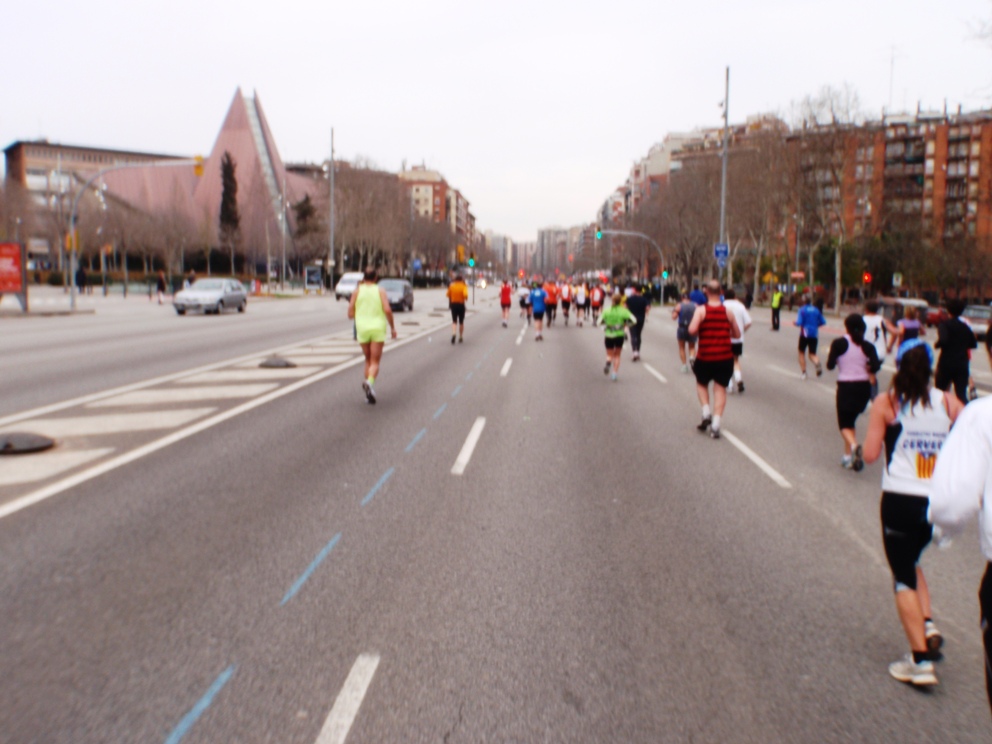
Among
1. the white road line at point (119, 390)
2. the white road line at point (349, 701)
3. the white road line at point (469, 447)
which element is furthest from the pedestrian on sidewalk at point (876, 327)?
the white road line at point (119, 390)

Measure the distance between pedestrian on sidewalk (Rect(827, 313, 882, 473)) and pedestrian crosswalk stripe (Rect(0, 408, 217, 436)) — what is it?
23.4ft

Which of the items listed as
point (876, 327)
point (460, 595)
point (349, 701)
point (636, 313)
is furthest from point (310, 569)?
point (636, 313)

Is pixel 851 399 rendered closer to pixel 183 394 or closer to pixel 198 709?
pixel 198 709

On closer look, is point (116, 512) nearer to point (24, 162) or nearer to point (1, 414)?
point (1, 414)

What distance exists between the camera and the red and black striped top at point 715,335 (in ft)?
32.7

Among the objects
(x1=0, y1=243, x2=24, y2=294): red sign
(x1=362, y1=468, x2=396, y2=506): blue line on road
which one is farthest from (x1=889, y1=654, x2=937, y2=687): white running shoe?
(x1=0, y1=243, x2=24, y2=294): red sign

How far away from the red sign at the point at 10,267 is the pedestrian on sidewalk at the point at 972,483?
3519cm

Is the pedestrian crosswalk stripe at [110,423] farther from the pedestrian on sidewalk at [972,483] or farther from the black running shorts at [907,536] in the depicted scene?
the pedestrian on sidewalk at [972,483]

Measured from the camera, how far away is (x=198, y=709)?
343 centimetres

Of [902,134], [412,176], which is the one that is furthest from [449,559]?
[412,176]

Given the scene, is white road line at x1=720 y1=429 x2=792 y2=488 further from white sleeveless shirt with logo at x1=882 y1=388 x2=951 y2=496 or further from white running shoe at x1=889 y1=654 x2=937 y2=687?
white running shoe at x1=889 y1=654 x2=937 y2=687

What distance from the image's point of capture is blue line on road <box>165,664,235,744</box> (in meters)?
3.23

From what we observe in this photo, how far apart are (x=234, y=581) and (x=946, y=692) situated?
3.59 m

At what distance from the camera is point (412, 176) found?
198500mm
